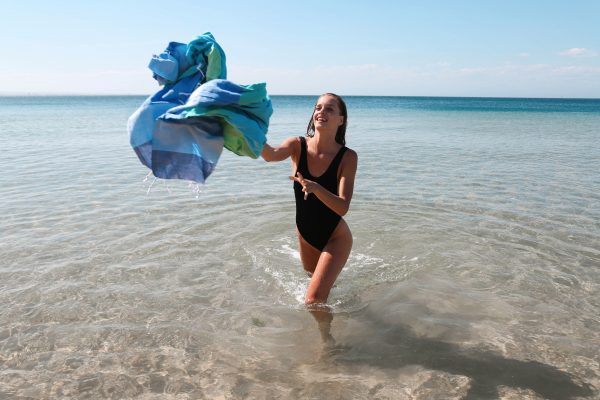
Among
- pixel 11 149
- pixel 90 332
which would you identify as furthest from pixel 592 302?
pixel 11 149

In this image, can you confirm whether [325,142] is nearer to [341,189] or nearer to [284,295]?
[341,189]

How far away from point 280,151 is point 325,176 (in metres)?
0.53

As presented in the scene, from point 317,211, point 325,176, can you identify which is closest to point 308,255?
point 317,211

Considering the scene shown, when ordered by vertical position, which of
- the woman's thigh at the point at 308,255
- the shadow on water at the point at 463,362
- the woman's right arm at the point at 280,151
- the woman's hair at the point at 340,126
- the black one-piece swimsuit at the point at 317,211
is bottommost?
the shadow on water at the point at 463,362

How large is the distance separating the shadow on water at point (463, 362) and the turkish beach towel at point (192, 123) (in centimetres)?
203

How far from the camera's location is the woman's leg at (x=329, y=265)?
477 centimetres

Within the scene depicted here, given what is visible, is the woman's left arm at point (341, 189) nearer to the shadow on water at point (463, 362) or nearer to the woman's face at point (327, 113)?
the woman's face at point (327, 113)

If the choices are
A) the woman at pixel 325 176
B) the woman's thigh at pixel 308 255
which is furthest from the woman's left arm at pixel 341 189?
the woman's thigh at pixel 308 255

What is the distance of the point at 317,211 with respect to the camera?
498 centimetres

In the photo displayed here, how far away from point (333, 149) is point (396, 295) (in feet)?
6.15

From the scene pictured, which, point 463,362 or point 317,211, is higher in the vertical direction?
point 317,211

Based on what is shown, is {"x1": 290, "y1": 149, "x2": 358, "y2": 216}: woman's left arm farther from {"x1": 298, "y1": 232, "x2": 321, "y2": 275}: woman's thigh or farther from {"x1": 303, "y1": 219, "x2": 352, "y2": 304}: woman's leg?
{"x1": 298, "y1": 232, "x2": 321, "y2": 275}: woman's thigh

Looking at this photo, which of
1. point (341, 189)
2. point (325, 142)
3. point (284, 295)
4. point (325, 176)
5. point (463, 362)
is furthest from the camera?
point (284, 295)

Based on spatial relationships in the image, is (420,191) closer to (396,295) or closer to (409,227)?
(409,227)
